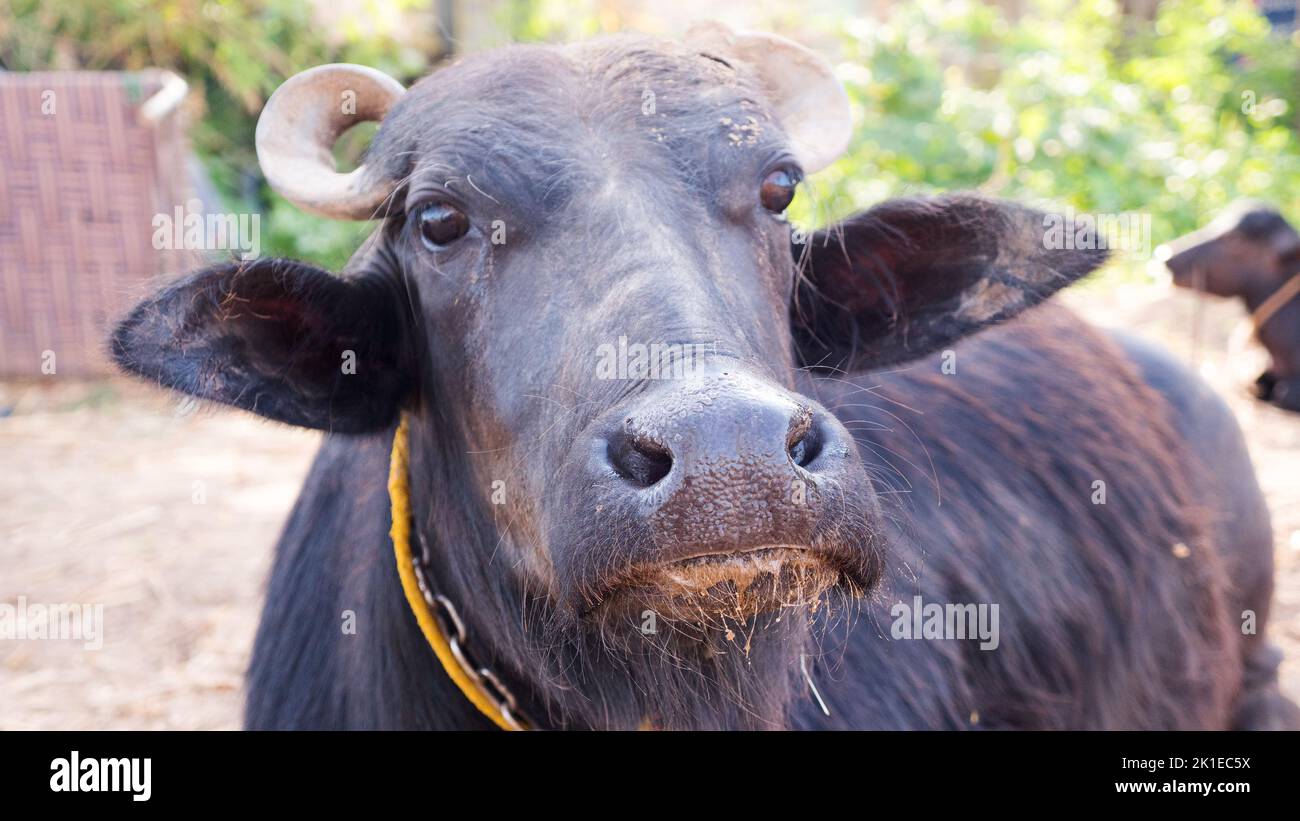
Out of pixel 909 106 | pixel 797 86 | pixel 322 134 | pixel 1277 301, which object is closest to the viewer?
pixel 322 134

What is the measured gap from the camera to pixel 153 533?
667 centimetres

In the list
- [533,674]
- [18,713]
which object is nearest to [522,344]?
[533,674]

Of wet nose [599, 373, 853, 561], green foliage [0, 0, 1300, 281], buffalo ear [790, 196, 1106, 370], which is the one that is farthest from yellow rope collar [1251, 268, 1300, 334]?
wet nose [599, 373, 853, 561]

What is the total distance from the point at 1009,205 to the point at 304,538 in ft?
7.71

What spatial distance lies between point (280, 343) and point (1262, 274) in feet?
26.1

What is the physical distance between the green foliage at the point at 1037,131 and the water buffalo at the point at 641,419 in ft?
22.1

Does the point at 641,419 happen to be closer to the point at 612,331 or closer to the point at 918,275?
the point at 612,331

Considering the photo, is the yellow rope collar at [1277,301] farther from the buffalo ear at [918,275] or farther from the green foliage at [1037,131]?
the buffalo ear at [918,275]

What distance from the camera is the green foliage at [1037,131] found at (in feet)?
37.0

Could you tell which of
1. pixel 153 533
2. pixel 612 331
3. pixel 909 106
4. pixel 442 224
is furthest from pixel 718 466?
pixel 909 106

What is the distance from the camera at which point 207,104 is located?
12281mm

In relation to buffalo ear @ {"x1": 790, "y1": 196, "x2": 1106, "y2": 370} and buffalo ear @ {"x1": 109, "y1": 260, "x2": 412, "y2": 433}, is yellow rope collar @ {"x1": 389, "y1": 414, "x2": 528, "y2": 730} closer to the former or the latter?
buffalo ear @ {"x1": 109, "y1": 260, "x2": 412, "y2": 433}

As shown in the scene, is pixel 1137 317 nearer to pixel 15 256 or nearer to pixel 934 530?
pixel 934 530

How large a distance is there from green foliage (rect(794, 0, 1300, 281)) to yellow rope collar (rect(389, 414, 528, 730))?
7.72m
